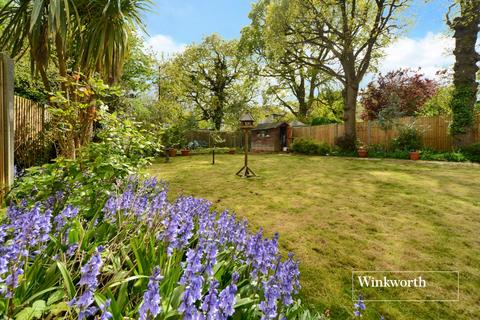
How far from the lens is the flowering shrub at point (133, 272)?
112 cm

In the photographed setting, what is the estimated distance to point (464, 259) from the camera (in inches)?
123

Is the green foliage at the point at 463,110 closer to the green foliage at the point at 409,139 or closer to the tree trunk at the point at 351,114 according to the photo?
the green foliage at the point at 409,139

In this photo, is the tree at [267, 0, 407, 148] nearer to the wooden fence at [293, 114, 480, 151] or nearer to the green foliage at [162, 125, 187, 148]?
the wooden fence at [293, 114, 480, 151]

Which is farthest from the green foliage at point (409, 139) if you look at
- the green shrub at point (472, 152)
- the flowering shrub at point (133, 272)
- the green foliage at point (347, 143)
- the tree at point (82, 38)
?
the flowering shrub at point (133, 272)

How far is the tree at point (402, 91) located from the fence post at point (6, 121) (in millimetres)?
22139

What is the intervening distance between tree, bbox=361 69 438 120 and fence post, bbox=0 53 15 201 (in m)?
22.1

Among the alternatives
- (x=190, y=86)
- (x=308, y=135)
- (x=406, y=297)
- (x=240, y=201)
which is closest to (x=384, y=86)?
(x=308, y=135)

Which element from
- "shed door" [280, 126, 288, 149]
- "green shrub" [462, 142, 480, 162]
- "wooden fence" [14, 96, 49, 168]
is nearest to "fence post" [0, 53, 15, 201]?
"wooden fence" [14, 96, 49, 168]

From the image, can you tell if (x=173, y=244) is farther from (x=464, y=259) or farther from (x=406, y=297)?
(x=464, y=259)

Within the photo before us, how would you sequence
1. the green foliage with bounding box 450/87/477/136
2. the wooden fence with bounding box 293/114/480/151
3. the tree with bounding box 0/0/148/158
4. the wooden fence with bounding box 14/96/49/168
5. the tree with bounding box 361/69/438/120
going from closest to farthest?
the tree with bounding box 0/0/148/158, the wooden fence with bounding box 14/96/49/168, the green foliage with bounding box 450/87/477/136, the wooden fence with bounding box 293/114/480/151, the tree with bounding box 361/69/438/120

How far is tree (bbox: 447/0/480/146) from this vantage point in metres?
12.1

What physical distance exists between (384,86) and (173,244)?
79.6 feet

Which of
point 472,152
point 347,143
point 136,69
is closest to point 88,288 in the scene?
point 472,152
